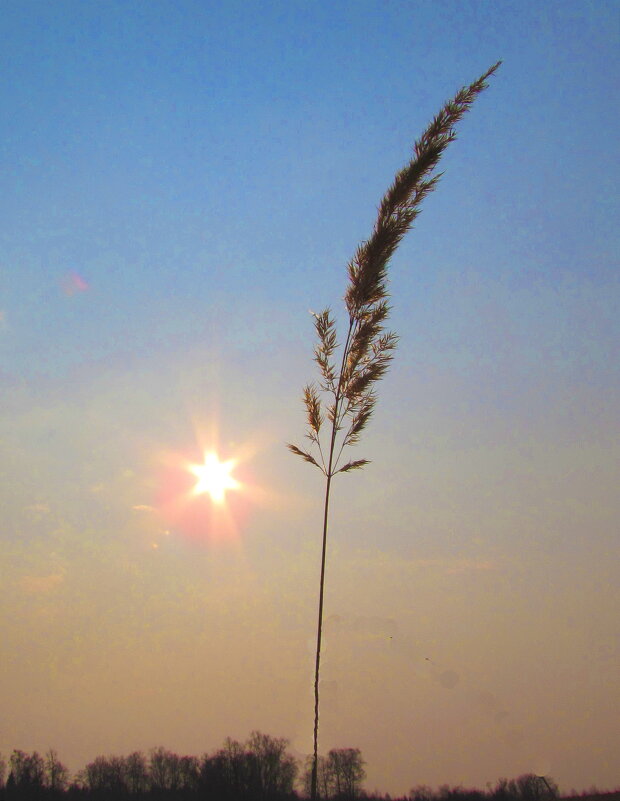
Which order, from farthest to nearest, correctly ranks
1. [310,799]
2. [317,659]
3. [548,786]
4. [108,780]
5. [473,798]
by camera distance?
[108,780]
[473,798]
[548,786]
[317,659]
[310,799]

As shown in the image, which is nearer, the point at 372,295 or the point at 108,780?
the point at 372,295

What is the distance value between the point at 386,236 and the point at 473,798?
821 centimetres

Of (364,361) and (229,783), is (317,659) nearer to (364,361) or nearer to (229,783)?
(364,361)

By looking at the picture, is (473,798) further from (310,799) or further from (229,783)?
(229,783)

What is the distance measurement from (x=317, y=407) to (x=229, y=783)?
41.2ft

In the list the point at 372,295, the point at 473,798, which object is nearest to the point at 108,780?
the point at 473,798

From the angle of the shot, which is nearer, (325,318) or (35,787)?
(325,318)

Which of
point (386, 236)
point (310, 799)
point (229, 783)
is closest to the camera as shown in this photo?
point (310, 799)

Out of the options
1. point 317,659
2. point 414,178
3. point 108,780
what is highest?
point 414,178

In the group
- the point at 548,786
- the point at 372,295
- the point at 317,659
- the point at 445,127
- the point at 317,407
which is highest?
the point at 445,127

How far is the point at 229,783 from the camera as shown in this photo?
591 inches

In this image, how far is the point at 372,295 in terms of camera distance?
225 inches

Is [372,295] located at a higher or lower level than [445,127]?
lower

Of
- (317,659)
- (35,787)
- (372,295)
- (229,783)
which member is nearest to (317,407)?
(372,295)
